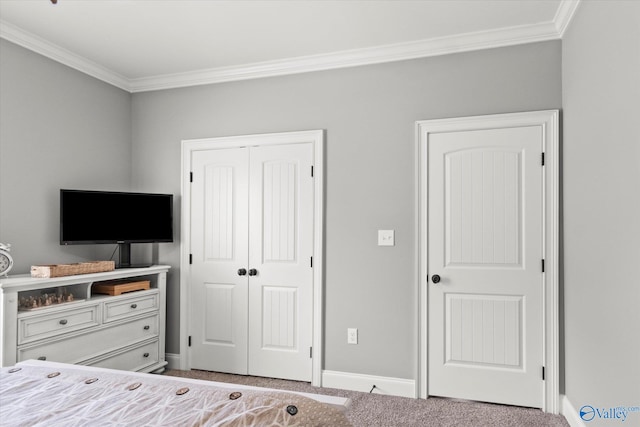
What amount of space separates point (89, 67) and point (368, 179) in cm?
249

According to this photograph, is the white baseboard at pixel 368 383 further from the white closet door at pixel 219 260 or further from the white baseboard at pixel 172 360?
the white baseboard at pixel 172 360

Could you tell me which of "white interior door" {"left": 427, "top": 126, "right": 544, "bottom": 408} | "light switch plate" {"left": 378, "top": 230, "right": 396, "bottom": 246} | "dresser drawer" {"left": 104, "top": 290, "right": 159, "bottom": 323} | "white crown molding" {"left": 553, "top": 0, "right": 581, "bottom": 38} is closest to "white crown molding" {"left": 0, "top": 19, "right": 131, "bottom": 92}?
"dresser drawer" {"left": 104, "top": 290, "right": 159, "bottom": 323}

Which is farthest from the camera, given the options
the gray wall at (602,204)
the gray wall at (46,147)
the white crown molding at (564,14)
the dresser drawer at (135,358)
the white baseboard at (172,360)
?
the white baseboard at (172,360)

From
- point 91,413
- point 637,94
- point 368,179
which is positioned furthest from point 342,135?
point 91,413

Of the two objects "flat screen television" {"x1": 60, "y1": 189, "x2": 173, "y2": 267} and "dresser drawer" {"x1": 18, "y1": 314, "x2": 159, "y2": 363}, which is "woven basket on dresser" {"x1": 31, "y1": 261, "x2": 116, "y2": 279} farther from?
"dresser drawer" {"x1": 18, "y1": 314, "x2": 159, "y2": 363}

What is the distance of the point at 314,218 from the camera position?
349 cm

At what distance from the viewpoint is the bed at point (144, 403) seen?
134cm

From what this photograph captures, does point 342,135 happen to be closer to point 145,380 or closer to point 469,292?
point 469,292

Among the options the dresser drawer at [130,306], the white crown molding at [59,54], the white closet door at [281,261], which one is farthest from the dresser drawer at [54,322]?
the white crown molding at [59,54]

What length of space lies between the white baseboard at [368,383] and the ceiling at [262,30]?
95.5 inches

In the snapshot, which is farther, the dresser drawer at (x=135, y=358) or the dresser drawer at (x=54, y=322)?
the dresser drawer at (x=135, y=358)

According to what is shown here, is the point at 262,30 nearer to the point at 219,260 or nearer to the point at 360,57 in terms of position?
the point at 360,57

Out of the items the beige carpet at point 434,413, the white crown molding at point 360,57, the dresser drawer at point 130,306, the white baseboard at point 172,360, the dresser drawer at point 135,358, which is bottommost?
the beige carpet at point 434,413

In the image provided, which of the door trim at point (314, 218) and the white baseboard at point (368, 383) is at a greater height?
the door trim at point (314, 218)
